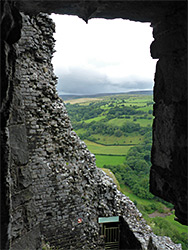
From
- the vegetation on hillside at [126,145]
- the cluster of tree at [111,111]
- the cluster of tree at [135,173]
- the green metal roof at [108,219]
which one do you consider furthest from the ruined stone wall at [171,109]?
the cluster of tree at [111,111]

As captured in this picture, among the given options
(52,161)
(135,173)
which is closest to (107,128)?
(135,173)

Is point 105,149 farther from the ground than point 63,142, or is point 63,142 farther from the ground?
point 63,142

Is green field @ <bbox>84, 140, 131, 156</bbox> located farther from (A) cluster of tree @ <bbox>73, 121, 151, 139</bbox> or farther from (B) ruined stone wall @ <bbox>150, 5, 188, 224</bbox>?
(B) ruined stone wall @ <bbox>150, 5, 188, 224</bbox>

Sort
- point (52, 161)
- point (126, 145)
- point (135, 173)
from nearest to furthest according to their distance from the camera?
point (52, 161)
point (135, 173)
point (126, 145)

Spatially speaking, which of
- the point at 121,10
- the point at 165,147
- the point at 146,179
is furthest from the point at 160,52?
the point at 146,179

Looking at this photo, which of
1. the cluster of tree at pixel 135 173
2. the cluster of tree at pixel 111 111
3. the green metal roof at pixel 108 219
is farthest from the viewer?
the cluster of tree at pixel 111 111

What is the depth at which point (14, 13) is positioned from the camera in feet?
5.76

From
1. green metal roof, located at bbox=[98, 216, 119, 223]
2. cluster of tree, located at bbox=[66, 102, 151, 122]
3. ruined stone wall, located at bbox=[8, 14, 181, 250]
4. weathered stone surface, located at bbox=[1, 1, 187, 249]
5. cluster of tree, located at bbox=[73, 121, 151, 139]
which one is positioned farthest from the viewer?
cluster of tree, located at bbox=[66, 102, 151, 122]

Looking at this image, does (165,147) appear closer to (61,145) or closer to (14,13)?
(14,13)

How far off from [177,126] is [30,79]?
521cm

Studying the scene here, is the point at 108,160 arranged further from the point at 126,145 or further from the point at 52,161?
the point at 52,161

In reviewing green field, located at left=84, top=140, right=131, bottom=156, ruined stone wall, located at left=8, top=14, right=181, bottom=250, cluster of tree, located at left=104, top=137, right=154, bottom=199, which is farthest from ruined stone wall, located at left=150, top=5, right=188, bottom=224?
green field, located at left=84, top=140, right=131, bottom=156

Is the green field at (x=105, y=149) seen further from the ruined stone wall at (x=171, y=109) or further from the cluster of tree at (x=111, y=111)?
the ruined stone wall at (x=171, y=109)

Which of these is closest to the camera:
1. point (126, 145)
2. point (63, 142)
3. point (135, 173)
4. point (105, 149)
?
point (63, 142)
